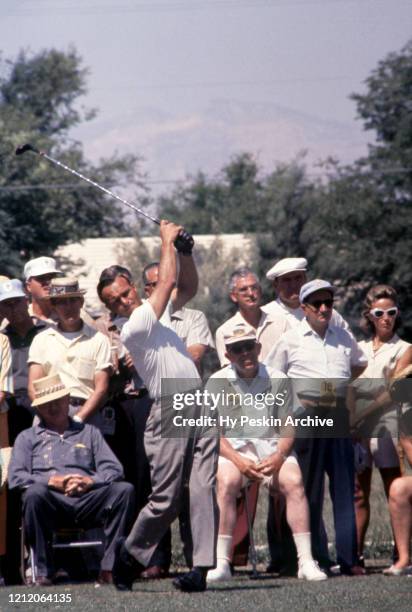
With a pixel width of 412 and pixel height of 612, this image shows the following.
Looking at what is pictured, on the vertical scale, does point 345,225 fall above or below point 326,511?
above

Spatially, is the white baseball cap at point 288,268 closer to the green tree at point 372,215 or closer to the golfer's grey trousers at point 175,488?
the golfer's grey trousers at point 175,488

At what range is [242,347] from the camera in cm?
819

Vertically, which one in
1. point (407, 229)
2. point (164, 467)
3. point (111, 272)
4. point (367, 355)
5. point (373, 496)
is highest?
point (407, 229)

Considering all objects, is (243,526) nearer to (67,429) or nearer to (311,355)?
(311,355)

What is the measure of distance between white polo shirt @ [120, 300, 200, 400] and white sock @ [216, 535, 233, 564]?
1338 millimetres

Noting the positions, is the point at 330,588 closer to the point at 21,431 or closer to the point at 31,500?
the point at 31,500

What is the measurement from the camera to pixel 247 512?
8422 mm

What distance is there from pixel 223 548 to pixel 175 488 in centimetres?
108

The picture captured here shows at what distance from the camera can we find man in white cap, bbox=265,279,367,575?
8.38 metres

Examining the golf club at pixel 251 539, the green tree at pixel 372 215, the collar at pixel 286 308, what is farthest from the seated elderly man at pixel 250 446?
the green tree at pixel 372 215

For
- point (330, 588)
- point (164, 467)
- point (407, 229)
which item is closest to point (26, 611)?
point (164, 467)

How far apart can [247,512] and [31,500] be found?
151cm

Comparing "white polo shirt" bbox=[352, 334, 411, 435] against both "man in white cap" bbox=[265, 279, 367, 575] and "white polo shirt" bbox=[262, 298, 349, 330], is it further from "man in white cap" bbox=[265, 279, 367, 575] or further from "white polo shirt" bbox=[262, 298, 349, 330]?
"white polo shirt" bbox=[262, 298, 349, 330]

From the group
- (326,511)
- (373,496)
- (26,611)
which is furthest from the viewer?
(373,496)
